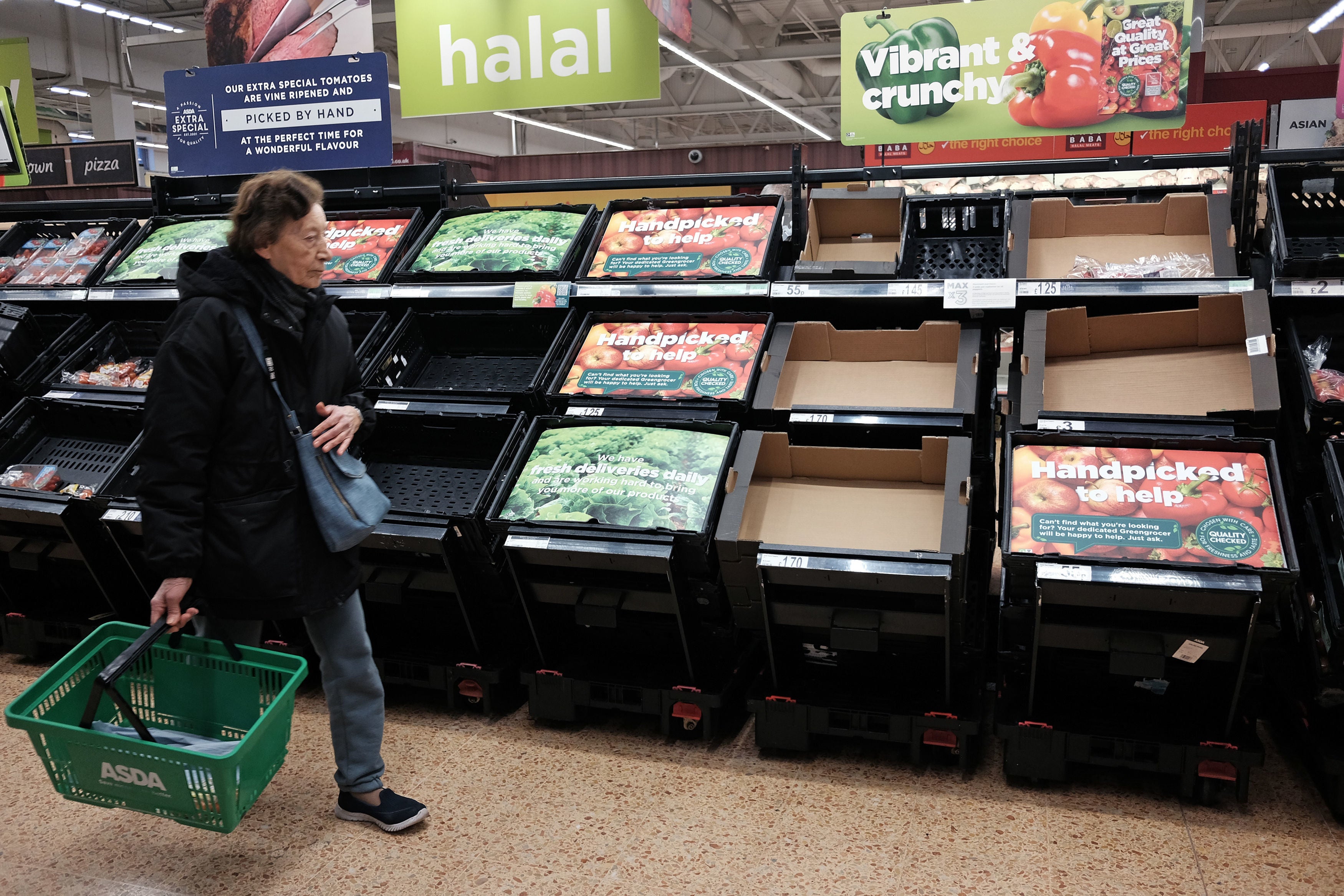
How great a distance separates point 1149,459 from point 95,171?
35.2ft

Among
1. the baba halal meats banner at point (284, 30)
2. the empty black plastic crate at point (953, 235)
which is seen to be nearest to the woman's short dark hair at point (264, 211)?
the empty black plastic crate at point (953, 235)

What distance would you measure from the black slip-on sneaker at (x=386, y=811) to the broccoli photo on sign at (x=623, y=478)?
780mm

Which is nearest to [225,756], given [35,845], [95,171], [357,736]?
[357,736]

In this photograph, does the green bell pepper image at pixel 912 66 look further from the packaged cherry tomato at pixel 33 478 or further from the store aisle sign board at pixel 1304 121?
the store aisle sign board at pixel 1304 121

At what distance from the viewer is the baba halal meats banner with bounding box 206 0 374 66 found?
15.0ft

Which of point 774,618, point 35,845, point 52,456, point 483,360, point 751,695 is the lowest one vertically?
point 35,845

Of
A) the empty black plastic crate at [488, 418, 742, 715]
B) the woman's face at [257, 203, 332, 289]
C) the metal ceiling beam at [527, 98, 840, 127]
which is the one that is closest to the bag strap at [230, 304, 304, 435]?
the woman's face at [257, 203, 332, 289]

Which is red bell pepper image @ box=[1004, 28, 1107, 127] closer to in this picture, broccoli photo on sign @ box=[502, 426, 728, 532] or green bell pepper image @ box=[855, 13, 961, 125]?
green bell pepper image @ box=[855, 13, 961, 125]

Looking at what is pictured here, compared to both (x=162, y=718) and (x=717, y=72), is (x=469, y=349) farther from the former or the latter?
(x=717, y=72)

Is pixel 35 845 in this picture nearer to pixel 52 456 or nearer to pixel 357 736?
pixel 357 736

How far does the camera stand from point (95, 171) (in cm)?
977

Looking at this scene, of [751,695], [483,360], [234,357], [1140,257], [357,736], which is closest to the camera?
[234,357]

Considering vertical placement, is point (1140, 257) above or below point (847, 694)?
above

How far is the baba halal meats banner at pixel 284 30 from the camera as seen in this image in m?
4.56
